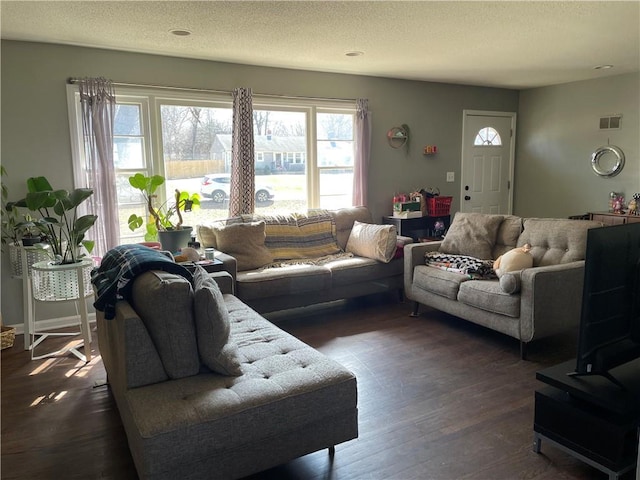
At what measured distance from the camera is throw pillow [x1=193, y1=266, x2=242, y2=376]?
190cm

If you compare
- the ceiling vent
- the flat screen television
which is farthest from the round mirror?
the flat screen television

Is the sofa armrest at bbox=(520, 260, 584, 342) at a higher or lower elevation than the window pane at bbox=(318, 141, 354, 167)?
lower

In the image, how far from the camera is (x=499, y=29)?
11.3ft

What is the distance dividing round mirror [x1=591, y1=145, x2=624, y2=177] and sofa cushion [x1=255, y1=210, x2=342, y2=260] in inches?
139

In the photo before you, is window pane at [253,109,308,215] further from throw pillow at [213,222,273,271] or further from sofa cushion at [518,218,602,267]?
sofa cushion at [518,218,602,267]

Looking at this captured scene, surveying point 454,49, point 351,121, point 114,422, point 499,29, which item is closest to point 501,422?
point 114,422

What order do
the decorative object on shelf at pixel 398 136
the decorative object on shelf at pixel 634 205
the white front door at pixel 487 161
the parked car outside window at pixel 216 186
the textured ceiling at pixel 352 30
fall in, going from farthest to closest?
the white front door at pixel 487 161
the decorative object on shelf at pixel 398 136
the decorative object on shelf at pixel 634 205
the parked car outside window at pixel 216 186
the textured ceiling at pixel 352 30

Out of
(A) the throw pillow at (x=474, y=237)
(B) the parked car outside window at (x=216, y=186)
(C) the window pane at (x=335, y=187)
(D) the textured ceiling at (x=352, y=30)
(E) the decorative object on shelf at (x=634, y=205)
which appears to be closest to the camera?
(D) the textured ceiling at (x=352, y=30)

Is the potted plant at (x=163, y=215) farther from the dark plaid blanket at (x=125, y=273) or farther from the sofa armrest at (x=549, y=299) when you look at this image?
the sofa armrest at (x=549, y=299)

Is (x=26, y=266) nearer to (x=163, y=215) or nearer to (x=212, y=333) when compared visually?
(x=163, y=215)

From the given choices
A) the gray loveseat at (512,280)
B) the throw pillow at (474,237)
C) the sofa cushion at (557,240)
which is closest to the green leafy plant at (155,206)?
the gray loveseat at (512,280)

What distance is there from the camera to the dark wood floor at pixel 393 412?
2025 mm

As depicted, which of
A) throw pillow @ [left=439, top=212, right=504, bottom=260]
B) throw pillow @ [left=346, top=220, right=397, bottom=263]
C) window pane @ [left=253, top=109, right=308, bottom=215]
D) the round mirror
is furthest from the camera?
the round mirror

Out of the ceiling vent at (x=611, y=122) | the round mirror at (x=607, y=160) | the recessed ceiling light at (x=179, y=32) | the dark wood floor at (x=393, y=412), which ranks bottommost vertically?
the dark wood floor at (x=393, y=412)
